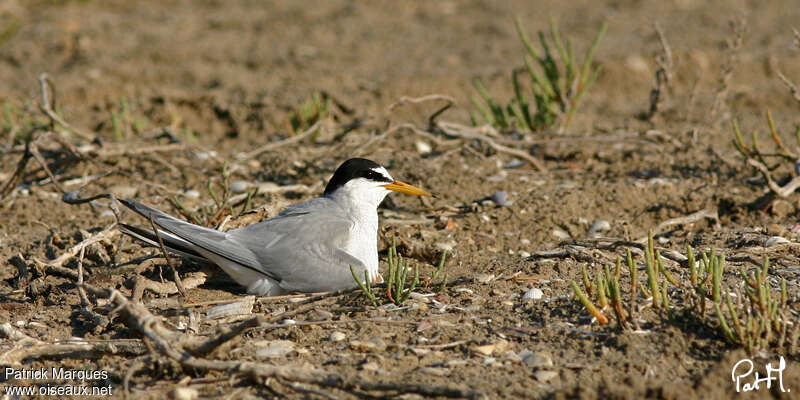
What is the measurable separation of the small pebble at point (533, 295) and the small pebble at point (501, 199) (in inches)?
45.7

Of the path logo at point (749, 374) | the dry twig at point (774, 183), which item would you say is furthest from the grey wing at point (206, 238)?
the dry twig at point (774, 183)

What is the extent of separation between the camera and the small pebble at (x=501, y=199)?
14.1 feet

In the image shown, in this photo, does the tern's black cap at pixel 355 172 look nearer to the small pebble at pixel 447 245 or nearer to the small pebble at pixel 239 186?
the small pebble at pixel 447 245

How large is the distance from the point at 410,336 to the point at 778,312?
47.8 inches

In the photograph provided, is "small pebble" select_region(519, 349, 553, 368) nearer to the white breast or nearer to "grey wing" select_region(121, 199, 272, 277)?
the white breast

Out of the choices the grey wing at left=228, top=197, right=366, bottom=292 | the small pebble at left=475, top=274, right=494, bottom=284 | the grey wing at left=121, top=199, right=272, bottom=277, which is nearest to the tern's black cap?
the grey wing at left=228, top=197, right=366, bottom=292

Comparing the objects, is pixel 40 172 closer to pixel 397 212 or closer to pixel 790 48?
pixel 397 212

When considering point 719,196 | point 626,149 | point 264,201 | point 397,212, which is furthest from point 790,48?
point 264,201

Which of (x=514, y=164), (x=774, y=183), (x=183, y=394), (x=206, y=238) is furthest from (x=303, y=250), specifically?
(x=774, y=183)

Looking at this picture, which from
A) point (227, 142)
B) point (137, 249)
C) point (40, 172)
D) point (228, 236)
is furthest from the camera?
point (227, 142)

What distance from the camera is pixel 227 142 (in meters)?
5.68

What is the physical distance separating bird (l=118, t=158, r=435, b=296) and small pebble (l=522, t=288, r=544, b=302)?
0.61 m

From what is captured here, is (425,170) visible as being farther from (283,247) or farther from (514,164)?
(283,247)

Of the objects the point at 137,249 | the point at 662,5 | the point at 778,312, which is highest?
the point at 662,5
